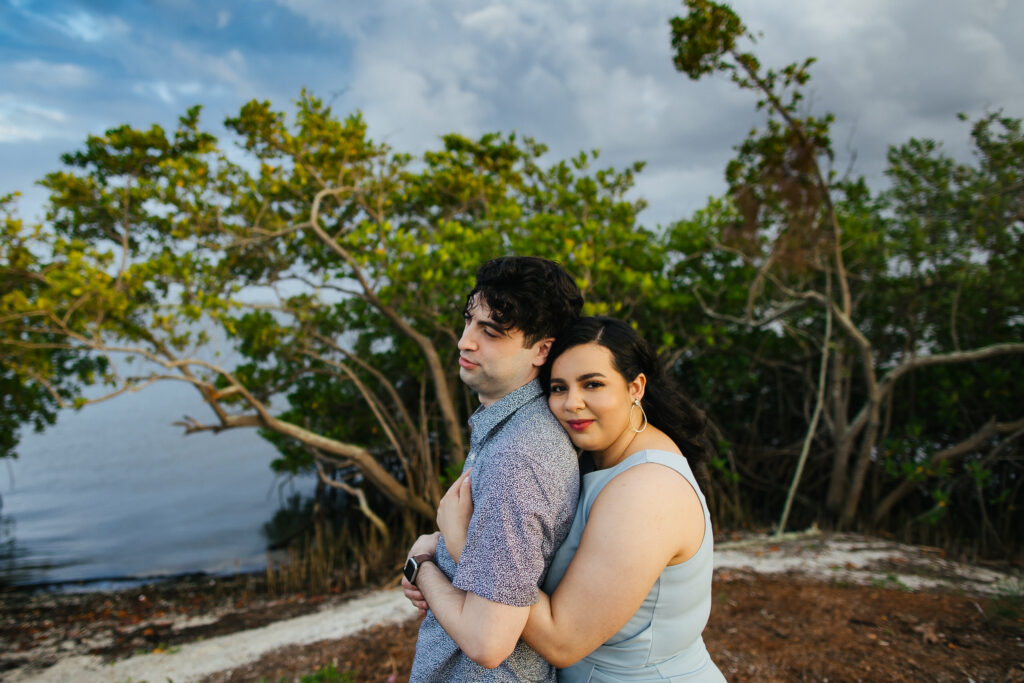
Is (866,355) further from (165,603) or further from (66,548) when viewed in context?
(66,548)

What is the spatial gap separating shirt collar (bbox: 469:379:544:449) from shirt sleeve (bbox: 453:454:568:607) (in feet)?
0.63

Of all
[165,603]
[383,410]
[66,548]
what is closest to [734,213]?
[383,410]

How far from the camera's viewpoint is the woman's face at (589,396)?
1.67 m

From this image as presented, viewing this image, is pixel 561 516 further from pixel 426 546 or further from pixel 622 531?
pixel 426 546

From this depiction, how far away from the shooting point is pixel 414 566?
1.75m

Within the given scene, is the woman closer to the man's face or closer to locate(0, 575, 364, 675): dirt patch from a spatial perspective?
the man's face

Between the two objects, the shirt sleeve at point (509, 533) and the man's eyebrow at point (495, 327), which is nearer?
the shirt sleeve at point (509, 533)

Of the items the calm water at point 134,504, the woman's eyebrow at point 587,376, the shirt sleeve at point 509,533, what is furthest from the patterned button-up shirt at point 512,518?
the calm water at point 134,504

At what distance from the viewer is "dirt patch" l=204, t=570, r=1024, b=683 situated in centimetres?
362

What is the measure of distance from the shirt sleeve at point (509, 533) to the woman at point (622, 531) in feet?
0.33

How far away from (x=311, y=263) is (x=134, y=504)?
10.2 m

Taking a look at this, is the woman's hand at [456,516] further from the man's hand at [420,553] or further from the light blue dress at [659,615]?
the light blue dress at [659,615]

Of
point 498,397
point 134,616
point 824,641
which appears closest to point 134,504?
point 134,616

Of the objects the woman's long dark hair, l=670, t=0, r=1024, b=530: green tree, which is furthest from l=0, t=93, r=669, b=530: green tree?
the woman's long dark hair
